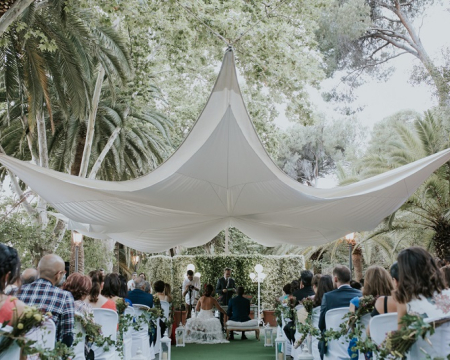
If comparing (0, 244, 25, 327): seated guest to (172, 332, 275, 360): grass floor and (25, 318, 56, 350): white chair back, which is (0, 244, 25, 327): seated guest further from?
(172, 332, 275, 360): grass floor

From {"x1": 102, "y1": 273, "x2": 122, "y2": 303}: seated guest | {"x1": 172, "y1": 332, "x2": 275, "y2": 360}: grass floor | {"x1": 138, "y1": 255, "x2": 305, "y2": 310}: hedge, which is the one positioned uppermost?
{"x1": 138, "y1": 255, "x2": 305, "y2": 310}: hedge

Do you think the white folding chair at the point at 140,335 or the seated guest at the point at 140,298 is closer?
the white folding chair at the point at 140,335

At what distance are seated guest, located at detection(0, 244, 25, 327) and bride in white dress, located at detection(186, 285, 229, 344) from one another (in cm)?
854

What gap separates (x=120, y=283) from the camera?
6.57 meters

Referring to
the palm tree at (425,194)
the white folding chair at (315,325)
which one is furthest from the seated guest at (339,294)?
the palm tree at (425,194)

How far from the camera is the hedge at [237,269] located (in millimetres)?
17000

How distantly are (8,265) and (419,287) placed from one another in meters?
2.24

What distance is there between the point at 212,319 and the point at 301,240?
2729 mm

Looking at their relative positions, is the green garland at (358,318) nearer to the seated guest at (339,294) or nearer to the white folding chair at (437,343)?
the seated guest at (339,294)

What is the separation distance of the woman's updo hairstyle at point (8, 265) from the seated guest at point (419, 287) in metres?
2.12

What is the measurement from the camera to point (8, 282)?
2961 mm

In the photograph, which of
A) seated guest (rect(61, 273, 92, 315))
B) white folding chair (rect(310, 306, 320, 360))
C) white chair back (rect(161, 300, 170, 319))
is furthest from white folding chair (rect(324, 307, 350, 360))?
white chair back (rect(161, 300, 170, 319))

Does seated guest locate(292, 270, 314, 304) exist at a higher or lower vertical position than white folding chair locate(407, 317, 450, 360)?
higher

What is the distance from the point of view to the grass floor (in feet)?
31.4
